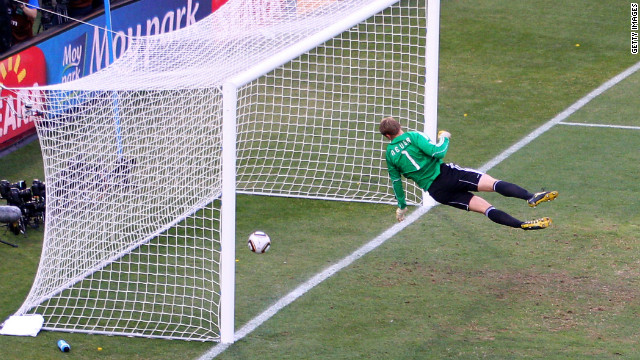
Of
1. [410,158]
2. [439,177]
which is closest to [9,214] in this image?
[410,158]

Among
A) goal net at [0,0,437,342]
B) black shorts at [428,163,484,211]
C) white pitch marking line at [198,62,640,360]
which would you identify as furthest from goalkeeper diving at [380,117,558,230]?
goal net at [0,0,437,342]

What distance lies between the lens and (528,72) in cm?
1612

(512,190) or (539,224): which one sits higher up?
(512,190)

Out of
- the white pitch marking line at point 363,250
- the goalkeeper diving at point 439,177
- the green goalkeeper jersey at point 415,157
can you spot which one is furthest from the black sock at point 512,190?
the white pitch marking line at point 363,250

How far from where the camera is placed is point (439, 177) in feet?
31.5

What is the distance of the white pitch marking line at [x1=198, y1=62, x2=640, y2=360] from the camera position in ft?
28.2

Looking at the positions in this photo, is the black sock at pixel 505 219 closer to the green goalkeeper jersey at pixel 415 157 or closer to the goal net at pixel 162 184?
the green goalkeeper jersey at pixel 415 157

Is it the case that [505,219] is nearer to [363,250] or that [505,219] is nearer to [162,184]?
[363,250]

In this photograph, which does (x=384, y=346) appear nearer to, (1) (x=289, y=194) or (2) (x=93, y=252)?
(2) (x=93, y=252)

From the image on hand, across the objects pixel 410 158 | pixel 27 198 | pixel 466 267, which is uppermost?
pixel 410 158

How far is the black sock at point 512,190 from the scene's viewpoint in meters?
9.35

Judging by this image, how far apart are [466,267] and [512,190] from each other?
0.99 metres

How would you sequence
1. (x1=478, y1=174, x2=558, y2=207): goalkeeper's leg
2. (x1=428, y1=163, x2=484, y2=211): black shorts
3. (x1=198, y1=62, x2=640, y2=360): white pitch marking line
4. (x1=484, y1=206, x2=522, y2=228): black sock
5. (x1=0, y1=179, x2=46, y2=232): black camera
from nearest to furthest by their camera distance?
(x1=198, y1=62, x2=640, y2=360): white pitch marking line
(x1=478, y1=174, x2=558, y2=207): goalkeeper's leg
(x1=484, y1=206, x2=522, y2=228): black sock
(x1=428, y1=163, x2=484, y2=211): black shorts
(x1=0, y1=179, x2=46, y2=232): black camera

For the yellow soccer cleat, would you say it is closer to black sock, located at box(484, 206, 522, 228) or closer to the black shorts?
black sock, located at box(484, 206, 522, 228)
